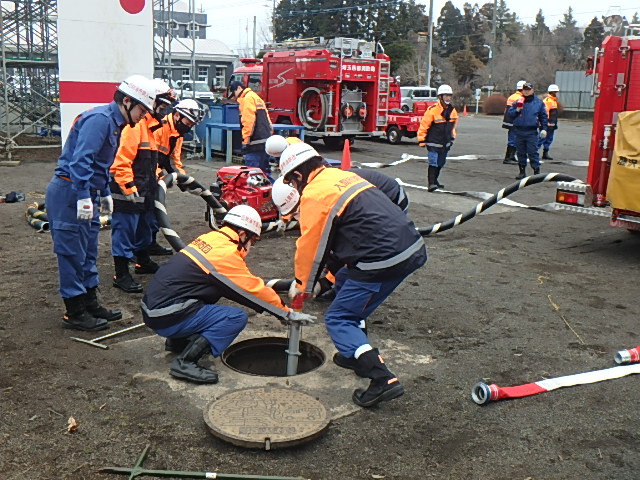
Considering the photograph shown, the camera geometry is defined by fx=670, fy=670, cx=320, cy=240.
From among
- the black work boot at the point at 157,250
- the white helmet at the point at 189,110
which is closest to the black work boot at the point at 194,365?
the white helmet at the point at 189,110

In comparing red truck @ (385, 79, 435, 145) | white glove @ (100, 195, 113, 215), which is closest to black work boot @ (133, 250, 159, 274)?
white glove @ (100, 195, 113, 215)

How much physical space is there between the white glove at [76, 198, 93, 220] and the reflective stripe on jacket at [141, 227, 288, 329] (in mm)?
935

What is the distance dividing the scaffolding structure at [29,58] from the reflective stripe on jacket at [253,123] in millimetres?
6339

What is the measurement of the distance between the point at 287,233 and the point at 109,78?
310cm

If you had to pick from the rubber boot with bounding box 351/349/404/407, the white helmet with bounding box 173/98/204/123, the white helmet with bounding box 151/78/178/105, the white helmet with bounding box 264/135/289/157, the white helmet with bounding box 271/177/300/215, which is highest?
the white helmet with bounding box 151/78/178/105

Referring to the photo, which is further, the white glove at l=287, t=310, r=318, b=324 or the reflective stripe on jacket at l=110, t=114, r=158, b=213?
the reflective stripe on jacket at l=110, t=114, r=158, b=213

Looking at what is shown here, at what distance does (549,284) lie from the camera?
22.9 feet

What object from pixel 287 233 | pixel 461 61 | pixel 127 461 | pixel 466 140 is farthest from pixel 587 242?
pixel 461 61

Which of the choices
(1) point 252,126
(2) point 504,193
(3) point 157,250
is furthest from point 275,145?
(1) point 252,126

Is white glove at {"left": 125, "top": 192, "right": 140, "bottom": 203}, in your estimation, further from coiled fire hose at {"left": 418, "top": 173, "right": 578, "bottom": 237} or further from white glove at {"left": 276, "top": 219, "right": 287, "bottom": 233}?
coiled fire hose at {"left": 418, "top": 173, "right": 578, "bottom": 237}

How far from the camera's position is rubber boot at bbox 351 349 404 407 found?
416 centimetres

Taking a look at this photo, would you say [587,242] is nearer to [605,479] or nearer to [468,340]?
[468,340]

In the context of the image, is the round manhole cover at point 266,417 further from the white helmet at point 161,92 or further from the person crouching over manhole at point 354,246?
the white helmet at point 161,92

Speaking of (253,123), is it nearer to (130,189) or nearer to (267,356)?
(130,189)
